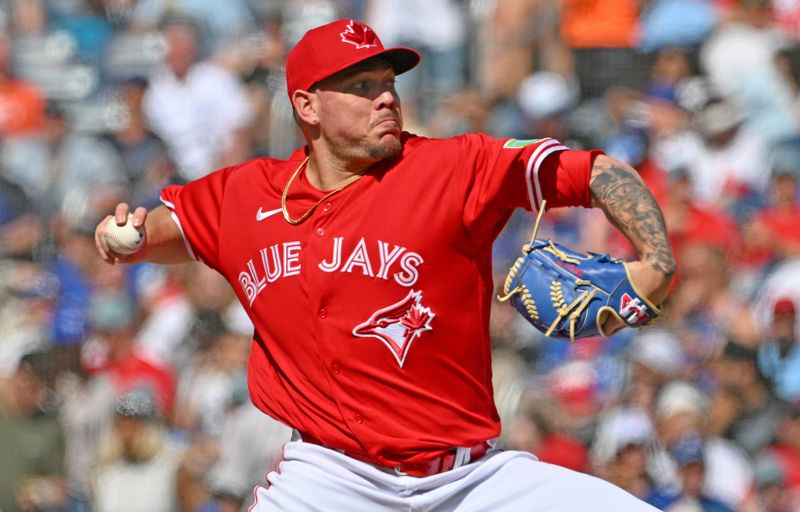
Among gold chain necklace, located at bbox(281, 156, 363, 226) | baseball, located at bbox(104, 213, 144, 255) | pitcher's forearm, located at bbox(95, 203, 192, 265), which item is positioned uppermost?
gold chain necklace, located at bbox(281, 156, 363, 226)

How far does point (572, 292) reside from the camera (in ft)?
11.0

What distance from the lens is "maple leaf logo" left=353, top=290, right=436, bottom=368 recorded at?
362 centimetres

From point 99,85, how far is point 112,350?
71.9 inches

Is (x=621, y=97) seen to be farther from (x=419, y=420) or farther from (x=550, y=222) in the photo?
(x=419, y=420)

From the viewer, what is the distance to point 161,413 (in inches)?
260

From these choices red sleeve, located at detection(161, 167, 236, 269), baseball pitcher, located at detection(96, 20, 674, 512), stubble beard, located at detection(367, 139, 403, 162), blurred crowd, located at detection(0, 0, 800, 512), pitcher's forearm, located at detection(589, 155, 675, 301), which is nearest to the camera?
pitcher's forearm, located at detection(589, 155, 675, 301)

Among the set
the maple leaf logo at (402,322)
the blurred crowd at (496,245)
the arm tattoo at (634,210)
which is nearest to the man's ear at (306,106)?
the maple leaf logo at (402,322)

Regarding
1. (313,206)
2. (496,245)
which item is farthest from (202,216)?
(496,245)

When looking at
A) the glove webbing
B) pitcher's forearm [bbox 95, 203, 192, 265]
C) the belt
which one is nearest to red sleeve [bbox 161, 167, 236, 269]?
pitcher's forearm [bbox 95, 203, 192, 265]

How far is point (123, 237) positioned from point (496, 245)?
11.8 feet

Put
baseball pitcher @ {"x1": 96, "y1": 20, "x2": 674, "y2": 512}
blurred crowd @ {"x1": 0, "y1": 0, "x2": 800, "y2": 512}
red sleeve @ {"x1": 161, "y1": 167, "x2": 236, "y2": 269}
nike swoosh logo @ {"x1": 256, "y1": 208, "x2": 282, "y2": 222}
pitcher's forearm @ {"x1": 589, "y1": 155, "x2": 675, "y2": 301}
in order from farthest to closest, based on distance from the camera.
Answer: blurred crowd @ {"x1": 0, "y1": 0, "x2": 800, "y2": 512}, red sleeve @ {"x1": 161, "y1": 167, "x2": 236, "y2": 269}, nike swoosh logo @ {"x1": 256, "y1": 208, "x2": 282, "y2": 222}, baseball pitcher @ {"x1": 96, "y1": 20, "x2": 674, "y2": 512}, pitcher's forearm @ {"x1": 589, "y1": 155, "x2": 675, "y2": 301}

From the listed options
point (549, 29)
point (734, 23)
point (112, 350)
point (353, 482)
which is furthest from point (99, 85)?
point (353, 482)

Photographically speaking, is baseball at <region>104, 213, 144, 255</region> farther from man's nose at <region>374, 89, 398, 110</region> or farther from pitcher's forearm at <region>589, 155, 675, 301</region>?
pitcher's forearm at <region>589, 155, 675, 301</region>

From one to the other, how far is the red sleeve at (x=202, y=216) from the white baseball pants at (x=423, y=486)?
0.78 metres
